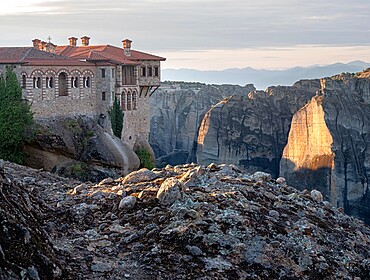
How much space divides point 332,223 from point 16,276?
6.49 meters

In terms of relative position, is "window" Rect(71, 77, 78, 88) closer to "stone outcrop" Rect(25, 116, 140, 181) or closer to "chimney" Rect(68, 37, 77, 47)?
"stone outcrop" Rect(25, 116, 140, 181)

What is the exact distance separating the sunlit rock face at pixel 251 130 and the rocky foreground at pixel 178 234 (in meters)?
55.8

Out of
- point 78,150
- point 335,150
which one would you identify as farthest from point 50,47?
point 335,150

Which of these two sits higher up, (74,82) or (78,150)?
(74,82)

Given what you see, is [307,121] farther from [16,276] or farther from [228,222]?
[16,276]

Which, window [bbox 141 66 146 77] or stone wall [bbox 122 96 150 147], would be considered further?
window [bbox 141 66 146 77]

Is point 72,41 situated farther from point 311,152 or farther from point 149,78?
point 311,152

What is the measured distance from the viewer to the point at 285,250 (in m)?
10.2

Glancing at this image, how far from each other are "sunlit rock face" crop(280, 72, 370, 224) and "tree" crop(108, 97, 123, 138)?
22.9 m

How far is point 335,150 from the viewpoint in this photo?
5497cm

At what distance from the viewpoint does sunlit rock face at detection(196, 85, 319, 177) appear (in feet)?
225

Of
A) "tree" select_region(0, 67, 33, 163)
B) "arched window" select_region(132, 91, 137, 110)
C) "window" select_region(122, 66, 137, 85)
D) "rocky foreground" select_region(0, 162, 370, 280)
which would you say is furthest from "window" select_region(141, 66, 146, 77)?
"rocky foreground" select_region(0, 162, 370, 280)

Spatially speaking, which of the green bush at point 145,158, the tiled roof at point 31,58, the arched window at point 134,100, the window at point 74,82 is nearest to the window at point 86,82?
the window at point 74,82

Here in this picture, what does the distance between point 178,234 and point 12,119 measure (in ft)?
78.1
